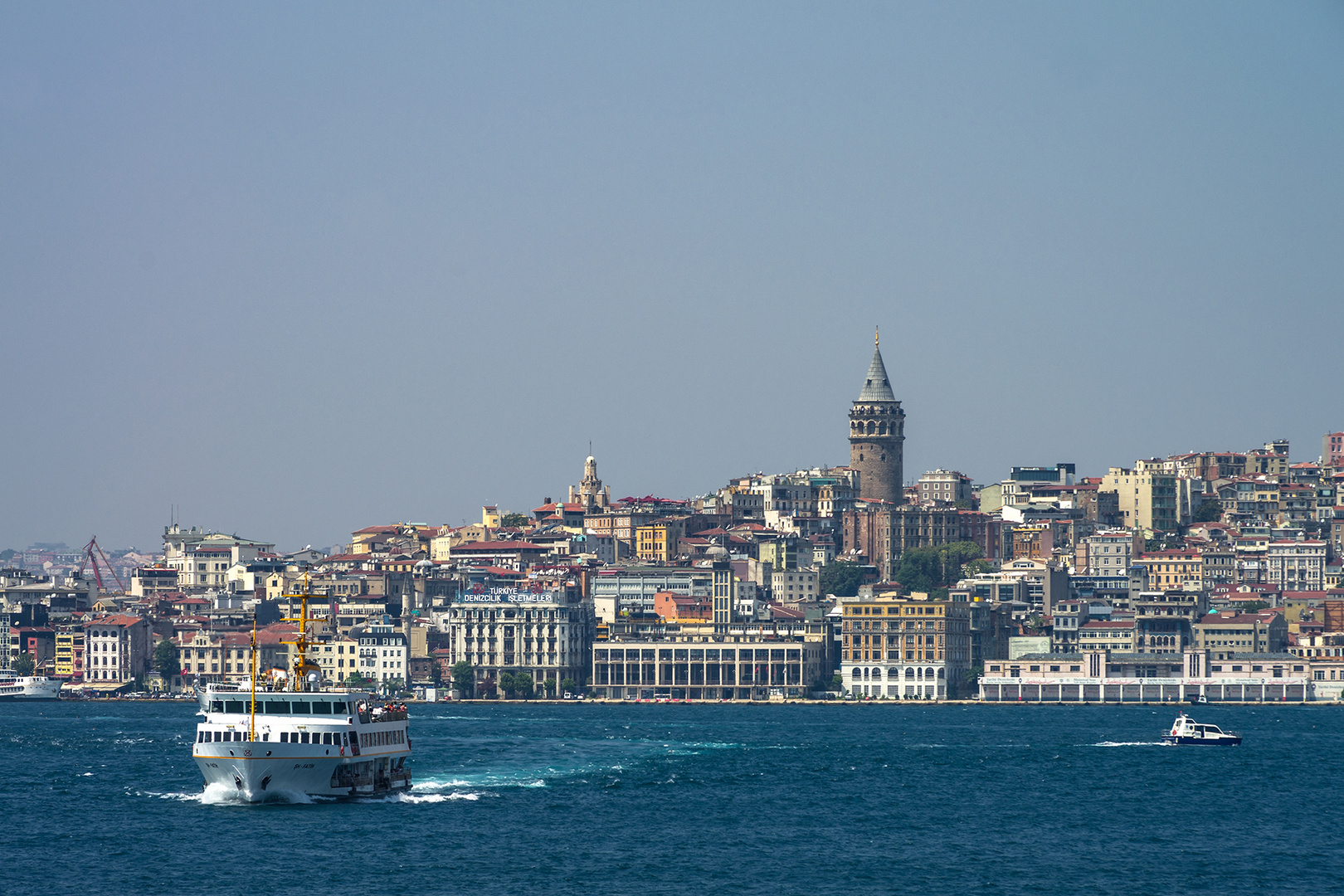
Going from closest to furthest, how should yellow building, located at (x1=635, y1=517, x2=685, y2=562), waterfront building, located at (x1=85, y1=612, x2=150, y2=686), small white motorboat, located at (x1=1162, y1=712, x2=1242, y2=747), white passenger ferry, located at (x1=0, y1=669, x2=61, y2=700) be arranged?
small white motorboat, located at (x1=1162, y1=712, x2=1242, y2=747), white passenger ferry, located at (x1=0, y1=669, x2=61, y2=700), waterfront building, located at (x1=85, y1=612, x2=150, y2=686), yellow building, located at (x1=635, y1=517, x2=685, y2=562)

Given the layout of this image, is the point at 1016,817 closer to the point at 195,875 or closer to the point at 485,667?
the point at 195,875

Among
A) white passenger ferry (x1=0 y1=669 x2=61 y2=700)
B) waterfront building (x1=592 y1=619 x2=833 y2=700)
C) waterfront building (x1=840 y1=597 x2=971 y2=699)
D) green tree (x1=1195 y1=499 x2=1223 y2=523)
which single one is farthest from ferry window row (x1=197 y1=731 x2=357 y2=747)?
green tree (x1=1195 y1=499 x2=1223 y2=523)

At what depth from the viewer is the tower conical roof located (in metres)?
188

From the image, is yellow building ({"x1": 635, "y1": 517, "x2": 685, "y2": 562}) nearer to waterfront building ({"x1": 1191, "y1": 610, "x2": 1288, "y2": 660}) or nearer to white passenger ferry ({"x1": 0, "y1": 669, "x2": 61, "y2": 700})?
white passenger ferry ({"x1": 0, "y1": 669, "x2": 61, "y2": 700})

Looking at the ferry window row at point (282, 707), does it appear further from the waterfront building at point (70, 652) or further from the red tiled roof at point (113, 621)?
the waterfront building at point (70, 652)

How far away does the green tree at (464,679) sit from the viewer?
135 meters

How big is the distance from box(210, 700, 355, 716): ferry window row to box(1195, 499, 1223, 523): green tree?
13550 cm

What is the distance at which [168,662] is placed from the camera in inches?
5581

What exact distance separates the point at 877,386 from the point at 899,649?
5947 cm

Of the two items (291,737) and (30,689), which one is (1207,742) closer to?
(291,737)

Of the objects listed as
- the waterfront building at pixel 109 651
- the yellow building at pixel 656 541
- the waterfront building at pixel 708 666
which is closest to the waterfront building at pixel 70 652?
the waterfront building at pixel 109 651

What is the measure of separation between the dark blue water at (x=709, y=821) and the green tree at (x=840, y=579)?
7076cm

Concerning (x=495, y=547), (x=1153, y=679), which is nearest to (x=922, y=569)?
(x=495, y=547)

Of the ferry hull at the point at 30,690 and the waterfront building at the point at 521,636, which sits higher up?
the waterfront building at the point at 521,636
